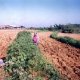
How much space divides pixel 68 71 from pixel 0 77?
11.9 ft

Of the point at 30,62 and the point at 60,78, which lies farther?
the point at 30,62

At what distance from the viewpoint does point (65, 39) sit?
23.7 meters

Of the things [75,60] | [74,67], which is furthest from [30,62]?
[75,60]

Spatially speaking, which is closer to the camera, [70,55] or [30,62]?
[30,62]

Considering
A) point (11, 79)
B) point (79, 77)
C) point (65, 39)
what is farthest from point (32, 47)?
point (65, 39)

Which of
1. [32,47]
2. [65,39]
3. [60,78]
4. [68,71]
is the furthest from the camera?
[65,39]

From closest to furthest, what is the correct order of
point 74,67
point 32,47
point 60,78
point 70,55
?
point 60,78
point 74,67
point 32,47
point 70,55

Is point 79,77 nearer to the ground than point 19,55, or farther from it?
nearer to the ground

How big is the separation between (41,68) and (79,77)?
1686 mm

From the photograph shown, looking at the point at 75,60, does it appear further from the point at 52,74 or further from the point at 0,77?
the point at 0,77

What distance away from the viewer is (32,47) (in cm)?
1434

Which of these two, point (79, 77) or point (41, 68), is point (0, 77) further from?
point (79, 77)

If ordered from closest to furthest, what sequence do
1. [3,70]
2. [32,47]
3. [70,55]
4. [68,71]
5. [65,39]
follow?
[3,70], [68,71], [32,47], [70,55], [65,39]

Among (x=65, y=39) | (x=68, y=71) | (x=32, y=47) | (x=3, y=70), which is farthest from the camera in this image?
(x=65, y=39)
